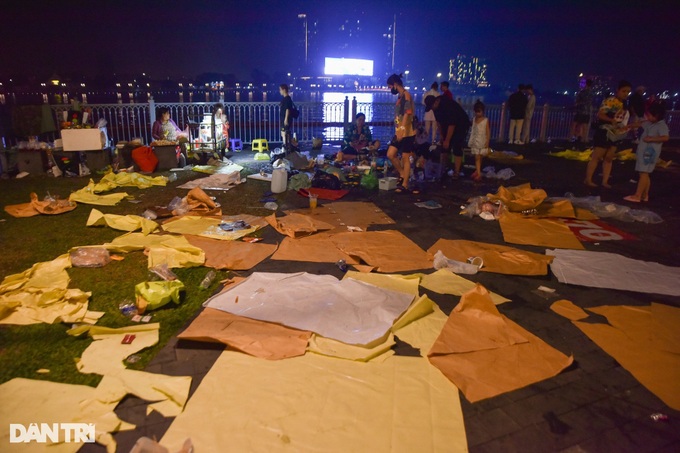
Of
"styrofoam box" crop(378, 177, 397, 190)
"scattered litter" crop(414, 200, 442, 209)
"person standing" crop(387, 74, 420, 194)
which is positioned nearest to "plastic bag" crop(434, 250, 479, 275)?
"scattered litter" crop(414, 200, 442, 209)

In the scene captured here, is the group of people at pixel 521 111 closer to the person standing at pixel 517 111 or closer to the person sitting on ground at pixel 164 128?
the person standing at pixel 517 111

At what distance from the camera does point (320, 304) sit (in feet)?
13.0

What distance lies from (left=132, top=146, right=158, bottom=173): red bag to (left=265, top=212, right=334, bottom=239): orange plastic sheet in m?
5.14

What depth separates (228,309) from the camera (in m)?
3.86

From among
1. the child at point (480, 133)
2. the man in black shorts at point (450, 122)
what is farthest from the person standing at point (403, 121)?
the child at point (480, 133)

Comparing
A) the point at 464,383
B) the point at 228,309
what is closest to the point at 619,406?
the point at 464,383

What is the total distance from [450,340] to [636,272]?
2.96m

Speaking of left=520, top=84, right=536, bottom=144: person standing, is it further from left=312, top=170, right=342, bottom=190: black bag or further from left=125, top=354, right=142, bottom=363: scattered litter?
left=125, top=354, right=142, bottom=363: scattered litter

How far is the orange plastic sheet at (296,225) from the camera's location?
6051mm

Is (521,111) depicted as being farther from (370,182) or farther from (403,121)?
(370,182)

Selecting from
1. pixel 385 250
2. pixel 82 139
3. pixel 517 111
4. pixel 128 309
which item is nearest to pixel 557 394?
pixel 385 250

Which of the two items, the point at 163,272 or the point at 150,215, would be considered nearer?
the point at 163,272

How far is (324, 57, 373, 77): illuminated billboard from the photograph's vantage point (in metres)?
49.8

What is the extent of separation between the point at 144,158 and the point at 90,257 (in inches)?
235
